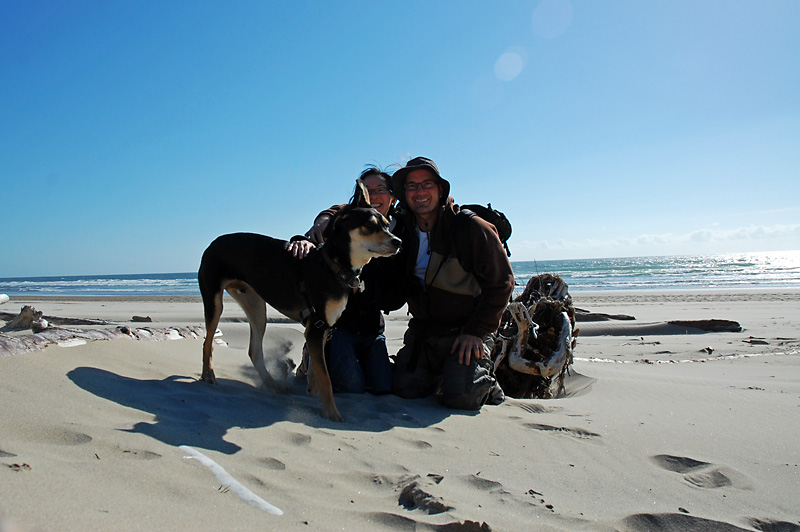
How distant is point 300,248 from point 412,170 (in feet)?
3.90

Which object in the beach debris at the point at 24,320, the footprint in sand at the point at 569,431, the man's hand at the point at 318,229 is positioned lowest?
the footprint in sand at the point at 569,431

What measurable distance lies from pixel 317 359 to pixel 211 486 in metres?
1.78

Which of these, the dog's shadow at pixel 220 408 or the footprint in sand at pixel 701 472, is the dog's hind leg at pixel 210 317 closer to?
the dog's shadow at pixel 220 408

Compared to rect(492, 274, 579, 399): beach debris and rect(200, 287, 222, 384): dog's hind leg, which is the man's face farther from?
rect(200, 287, 222, 384): dog's hind leg

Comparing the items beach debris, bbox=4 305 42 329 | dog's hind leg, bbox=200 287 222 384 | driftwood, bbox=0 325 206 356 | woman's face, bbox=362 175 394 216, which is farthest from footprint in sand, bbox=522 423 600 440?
beach debris, bbox=4 305 42 329

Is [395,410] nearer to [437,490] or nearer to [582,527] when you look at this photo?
[437,490]

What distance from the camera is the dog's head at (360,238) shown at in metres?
3.87

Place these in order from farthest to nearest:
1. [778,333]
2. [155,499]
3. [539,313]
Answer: [778,333] < [539,313] < [155,499]

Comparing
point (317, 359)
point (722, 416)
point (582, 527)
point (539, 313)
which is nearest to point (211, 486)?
point (582, 527)

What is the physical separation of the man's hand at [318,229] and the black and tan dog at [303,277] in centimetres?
45

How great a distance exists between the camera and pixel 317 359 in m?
3.75

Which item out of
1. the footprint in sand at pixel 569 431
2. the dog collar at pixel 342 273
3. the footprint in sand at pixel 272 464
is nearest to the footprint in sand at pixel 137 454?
the footprint in sand at pixel 272 464

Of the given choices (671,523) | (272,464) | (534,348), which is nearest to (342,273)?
(272,464)

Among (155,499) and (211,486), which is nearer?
(155,499)
